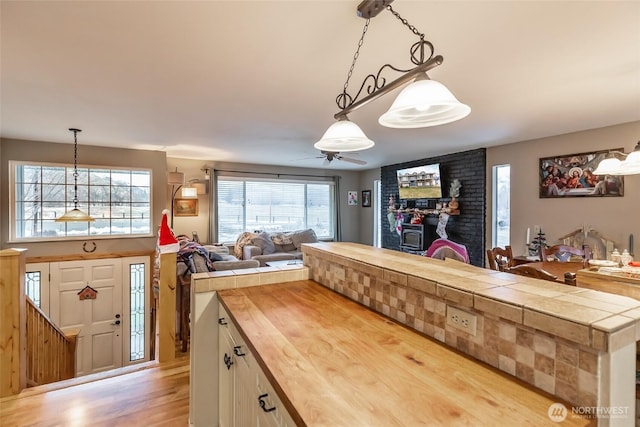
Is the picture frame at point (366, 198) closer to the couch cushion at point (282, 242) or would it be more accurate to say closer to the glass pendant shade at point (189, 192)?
the couch cushion at point (282, 242)

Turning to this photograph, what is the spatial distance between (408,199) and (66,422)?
19.1 feet

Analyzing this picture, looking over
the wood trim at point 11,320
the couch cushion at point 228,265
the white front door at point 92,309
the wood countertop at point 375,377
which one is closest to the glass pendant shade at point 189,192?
the white front door at point 92,309

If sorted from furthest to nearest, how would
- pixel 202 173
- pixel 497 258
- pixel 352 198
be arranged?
pixel 352 198, pixel 202 173, pixel 497 258

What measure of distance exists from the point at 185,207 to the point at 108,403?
4.22 m

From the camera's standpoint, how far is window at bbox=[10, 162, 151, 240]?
176 inches

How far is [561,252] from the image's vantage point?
144 inches

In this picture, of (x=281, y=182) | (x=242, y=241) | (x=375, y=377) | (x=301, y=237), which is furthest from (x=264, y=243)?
(x=375, y=377)

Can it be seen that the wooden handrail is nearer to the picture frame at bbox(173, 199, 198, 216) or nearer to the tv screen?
the picture frame at bbox(173, 199, 198, 216)

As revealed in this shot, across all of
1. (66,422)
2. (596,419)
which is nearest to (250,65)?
(596,419)

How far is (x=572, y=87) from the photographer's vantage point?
246 cm

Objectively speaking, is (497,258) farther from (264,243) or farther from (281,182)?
(281,182)

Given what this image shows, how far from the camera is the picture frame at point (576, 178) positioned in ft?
11.7

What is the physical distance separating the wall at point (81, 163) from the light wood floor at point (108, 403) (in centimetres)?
275

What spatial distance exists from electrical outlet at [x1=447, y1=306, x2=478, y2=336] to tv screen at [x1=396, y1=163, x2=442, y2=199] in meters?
4.87
